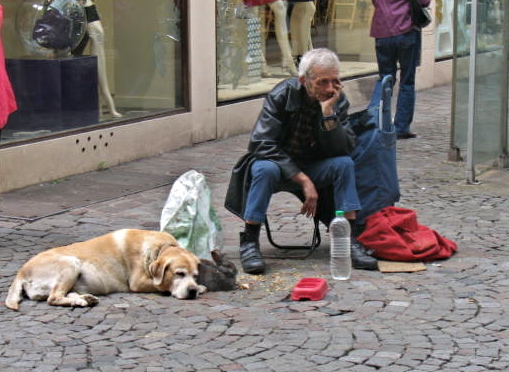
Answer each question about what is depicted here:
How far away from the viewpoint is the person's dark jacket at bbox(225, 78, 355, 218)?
20.9 ft

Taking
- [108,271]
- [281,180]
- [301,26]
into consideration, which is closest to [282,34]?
[301,26]

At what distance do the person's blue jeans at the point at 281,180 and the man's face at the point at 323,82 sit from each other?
40 cm

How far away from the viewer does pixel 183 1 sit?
10.8m

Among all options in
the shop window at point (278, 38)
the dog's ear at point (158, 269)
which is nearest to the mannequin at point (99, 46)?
the shop window at point (278, 38)

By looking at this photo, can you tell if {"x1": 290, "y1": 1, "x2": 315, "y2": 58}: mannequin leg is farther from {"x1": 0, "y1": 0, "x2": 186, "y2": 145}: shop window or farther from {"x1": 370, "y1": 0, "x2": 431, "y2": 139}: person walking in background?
{"x1": 0, "y1": 0, "x2": 186, "y2": 145}: shop window

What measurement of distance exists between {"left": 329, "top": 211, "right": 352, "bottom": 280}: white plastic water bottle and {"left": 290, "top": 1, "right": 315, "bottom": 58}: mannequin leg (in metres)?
6.54

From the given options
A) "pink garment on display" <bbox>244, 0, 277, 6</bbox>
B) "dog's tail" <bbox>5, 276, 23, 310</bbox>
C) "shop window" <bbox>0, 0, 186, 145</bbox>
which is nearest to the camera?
"dog's tail" <bbox>5, 276, 23, 310</bbox>

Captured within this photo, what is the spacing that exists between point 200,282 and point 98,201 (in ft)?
8.23

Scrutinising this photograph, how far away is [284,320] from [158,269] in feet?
2.59

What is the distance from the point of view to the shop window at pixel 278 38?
454 inches

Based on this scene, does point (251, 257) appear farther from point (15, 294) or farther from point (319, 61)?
point (15, 294)

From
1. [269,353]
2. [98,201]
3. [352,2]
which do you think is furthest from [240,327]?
[352,2]

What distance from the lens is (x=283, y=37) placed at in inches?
494

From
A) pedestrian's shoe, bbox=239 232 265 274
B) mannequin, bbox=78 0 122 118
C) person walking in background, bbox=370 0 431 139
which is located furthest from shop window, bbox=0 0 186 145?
pedestrian's shoe, bbox=239 232 265 274
